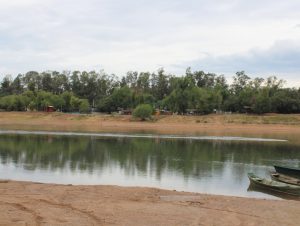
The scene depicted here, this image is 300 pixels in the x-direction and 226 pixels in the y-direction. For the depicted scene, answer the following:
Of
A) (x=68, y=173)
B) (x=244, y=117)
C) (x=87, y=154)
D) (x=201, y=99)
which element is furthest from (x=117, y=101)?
(x=68, y=173)

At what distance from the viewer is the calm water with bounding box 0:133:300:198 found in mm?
31438

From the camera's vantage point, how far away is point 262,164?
4350cm

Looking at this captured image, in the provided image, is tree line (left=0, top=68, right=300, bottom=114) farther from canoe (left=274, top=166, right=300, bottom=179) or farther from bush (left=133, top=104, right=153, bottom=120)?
canoe (left=274, top=166, right=300, bottom=179)

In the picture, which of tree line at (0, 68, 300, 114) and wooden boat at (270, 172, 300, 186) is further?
tree line at (0, 68, 300, 114)

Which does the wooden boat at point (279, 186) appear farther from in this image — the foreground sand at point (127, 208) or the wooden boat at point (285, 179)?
the foreground sand at point (127, 208)

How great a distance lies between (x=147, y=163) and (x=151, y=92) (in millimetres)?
116774

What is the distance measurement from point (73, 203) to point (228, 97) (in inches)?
4666

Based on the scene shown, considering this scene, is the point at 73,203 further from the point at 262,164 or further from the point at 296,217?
the point at 262,164

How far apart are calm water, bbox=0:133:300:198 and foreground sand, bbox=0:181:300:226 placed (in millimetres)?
5111

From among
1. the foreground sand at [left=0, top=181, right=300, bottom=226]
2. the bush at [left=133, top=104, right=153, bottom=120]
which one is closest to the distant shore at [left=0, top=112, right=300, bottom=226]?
the foreground sand at [left=0, top=181, right=300, bottom=226]

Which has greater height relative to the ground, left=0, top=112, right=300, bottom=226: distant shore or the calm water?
left=0, top=112, right=300, bottom=226: distant shore

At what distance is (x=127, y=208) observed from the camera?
2006cm

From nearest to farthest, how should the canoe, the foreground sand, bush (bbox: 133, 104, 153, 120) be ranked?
1. the foreground sand
2. the canoe
3. bush (bbox: 133, 104, 153, 120)

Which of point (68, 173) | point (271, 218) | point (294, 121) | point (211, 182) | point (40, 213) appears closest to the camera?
point (40, 213)
